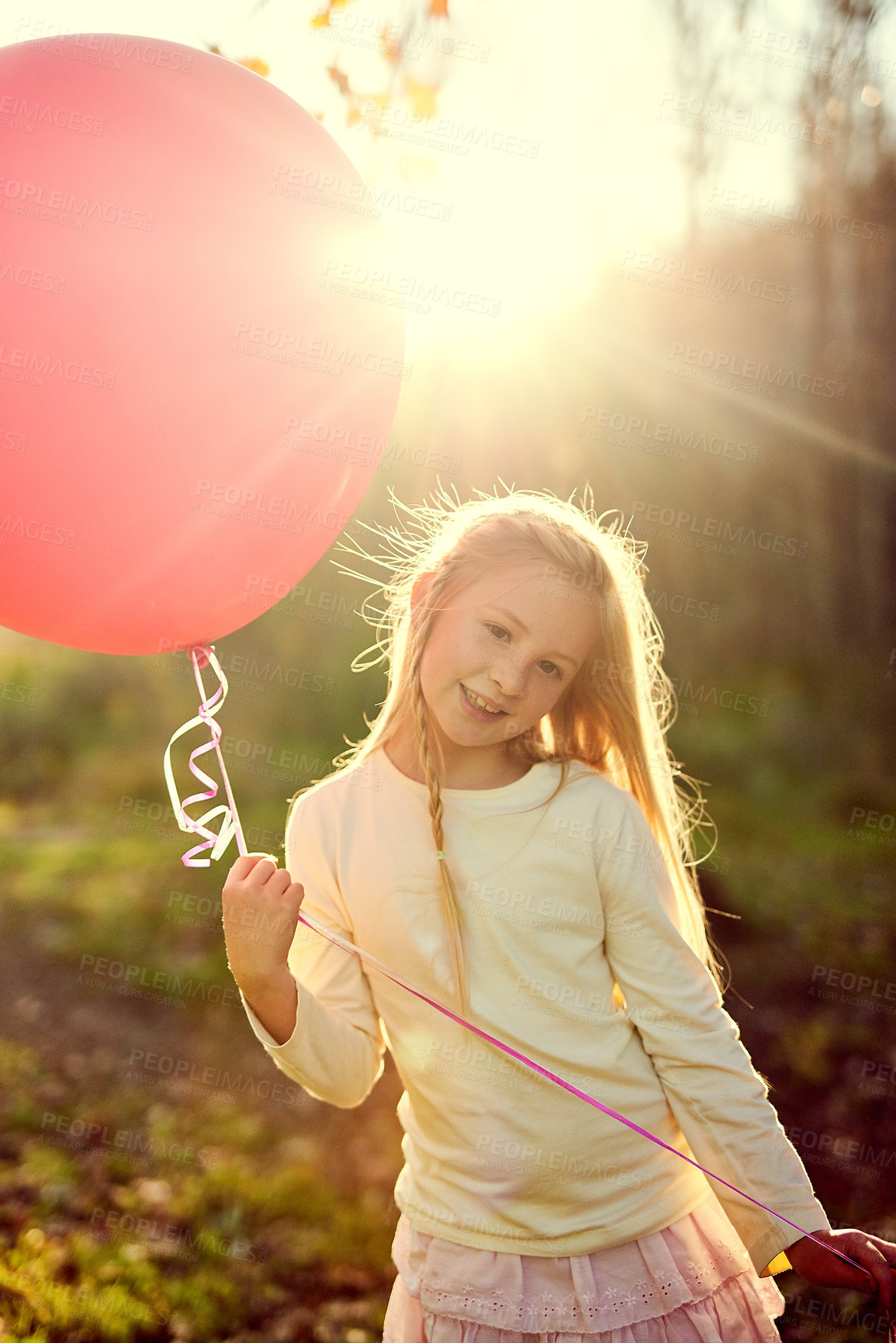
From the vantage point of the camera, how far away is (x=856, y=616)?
7602 millimetres

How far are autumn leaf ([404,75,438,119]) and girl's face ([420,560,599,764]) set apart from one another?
2.58m

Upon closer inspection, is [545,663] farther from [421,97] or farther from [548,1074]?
[421,97]

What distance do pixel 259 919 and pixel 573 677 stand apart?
71 cm

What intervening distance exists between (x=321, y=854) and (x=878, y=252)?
798cm

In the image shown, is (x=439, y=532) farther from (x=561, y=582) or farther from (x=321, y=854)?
(x=321, y=854)

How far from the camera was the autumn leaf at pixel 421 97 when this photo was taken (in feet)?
11.5

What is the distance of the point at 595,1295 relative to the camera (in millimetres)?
1554

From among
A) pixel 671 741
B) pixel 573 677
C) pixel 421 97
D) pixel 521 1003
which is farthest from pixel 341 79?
pixel 671 741

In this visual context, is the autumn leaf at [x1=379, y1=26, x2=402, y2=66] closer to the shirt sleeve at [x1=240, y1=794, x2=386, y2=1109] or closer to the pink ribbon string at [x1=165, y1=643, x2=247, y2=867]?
the pink ribbon string at [x1=165, y1=643, x2=247, y2=867]

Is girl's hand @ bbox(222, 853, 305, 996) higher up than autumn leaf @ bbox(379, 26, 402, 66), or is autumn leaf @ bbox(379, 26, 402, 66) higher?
autumn leaf @ bbox(379, 26, 402, 66)

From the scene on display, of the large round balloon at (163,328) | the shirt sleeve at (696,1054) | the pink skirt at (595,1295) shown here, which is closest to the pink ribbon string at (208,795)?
the large round balloon at (163,328)

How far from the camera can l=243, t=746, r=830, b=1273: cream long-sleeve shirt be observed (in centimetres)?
159

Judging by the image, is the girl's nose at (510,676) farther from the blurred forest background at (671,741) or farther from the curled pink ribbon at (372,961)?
the blurred forest background at (671,741)

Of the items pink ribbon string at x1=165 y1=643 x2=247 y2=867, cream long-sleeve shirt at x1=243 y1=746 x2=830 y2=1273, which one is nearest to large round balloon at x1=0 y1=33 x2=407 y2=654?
pink ribbon string at x1=165 y1=643 x2=247 y2=867
